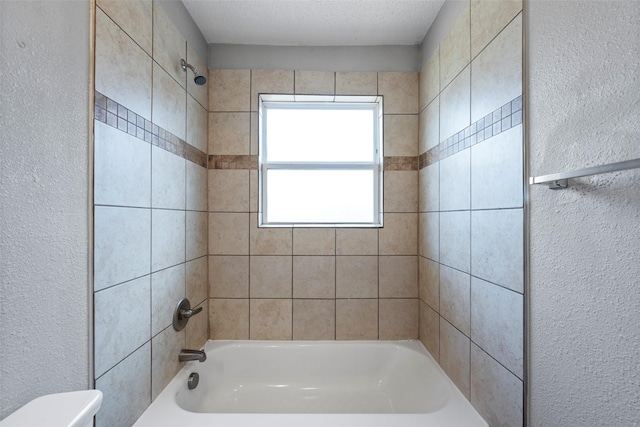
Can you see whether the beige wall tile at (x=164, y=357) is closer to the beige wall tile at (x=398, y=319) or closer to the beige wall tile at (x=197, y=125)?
the beige wall tile at (x=197, y=125)

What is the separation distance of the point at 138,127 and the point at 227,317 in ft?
4.33

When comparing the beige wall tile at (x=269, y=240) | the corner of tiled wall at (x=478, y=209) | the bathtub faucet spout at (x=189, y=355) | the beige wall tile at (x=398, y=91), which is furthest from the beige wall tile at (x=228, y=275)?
the beige wall tile at (x=398, y=91)

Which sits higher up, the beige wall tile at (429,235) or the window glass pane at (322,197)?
the window glass pane at (322,197)

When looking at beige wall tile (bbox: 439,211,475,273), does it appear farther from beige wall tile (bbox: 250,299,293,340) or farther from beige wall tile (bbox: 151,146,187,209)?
beige wall tile (bbox: 151,146,187,209)

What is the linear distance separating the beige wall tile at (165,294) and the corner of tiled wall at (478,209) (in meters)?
1.40

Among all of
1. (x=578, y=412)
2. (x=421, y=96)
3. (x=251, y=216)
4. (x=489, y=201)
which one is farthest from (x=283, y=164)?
(x=578, y=412)

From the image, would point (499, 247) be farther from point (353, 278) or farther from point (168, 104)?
point (168, 104)

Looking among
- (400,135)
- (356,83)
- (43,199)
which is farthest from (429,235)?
(43,199)

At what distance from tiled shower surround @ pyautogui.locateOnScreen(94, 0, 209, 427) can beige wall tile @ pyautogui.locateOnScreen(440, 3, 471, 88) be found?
1.40 metres

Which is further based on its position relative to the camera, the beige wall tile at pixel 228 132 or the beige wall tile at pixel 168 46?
the beige wall tile at pixel 228 132

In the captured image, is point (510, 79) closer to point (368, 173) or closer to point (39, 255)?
point (368, 173)

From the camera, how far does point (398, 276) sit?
2062 mm

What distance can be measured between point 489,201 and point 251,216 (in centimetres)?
140

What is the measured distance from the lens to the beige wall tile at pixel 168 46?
55.2 inches
